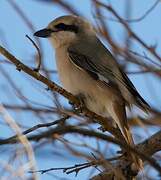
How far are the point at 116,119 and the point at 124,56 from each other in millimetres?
796

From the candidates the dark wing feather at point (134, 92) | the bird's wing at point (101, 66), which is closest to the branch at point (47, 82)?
the dark wing feather at point (134, 92)

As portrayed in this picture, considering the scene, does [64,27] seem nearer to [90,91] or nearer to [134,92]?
[90,91]

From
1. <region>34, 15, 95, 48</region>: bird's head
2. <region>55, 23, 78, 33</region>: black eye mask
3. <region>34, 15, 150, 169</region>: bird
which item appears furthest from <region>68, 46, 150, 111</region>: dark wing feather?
<region>55, 23, 78, 33</region>: black eye mask

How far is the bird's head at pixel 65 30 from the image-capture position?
421 centimetres

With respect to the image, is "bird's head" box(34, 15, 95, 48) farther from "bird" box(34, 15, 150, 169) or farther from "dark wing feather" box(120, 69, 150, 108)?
"dark wing feather" box(120, 69, 150, 108)

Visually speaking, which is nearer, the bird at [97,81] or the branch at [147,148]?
the branch at [147,148]

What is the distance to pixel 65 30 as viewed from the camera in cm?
432

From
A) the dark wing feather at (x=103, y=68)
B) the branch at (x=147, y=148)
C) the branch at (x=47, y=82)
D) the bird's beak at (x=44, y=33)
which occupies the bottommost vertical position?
the branch at (x=147, y=148)

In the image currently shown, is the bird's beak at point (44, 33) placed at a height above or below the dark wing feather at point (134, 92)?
above

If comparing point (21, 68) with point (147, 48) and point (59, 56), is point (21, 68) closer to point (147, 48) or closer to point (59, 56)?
point (147, 48)

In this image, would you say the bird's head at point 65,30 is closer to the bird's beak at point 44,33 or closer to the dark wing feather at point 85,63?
the bird's beak at point 44,33

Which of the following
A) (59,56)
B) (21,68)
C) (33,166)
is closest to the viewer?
(33,166)

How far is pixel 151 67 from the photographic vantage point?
2676 mm

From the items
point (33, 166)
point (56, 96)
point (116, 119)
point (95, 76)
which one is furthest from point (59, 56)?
point (33, 166)
